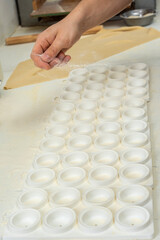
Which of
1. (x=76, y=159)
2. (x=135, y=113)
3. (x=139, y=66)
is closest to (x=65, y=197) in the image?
(x=76, y=159)

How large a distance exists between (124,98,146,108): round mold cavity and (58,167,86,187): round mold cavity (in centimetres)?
46

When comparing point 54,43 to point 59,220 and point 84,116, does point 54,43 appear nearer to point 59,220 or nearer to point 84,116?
point 84,116

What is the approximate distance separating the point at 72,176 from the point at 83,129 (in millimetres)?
282

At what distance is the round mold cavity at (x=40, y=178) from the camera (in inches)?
47.9

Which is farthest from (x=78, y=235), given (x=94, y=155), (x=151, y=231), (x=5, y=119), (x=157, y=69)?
(x=157, y=69)

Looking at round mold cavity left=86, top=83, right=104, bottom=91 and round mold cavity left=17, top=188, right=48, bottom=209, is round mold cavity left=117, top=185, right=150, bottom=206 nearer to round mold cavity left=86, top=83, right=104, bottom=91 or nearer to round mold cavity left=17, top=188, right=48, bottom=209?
round mold cavity left=17, top=188, right=48, bottom=209

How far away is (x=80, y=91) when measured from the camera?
182cm

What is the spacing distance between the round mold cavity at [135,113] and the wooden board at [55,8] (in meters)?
1.21

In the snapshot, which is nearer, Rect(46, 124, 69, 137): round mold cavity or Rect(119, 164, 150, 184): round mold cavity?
Rect(119, 164, 150, 184): round mold cavity

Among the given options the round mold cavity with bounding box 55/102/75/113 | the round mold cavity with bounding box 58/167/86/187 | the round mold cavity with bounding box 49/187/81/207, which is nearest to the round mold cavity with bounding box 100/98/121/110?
the round mold cavity with bounding box 55/102/75/113

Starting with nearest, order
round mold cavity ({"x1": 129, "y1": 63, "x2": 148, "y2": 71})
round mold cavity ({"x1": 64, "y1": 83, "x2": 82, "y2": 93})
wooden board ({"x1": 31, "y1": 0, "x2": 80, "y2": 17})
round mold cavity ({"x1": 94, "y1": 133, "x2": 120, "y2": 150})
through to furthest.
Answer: round mold cavity ({"x1": 94, "y1": 133, "x2": 120, "y2": 150}), round mold cavity ({"x1": 64, "y1": 83, "x2": 82, "y2": 93}), round mold cavity ({"x1": 129, "y1": 63, "x2": 148, "y2": 71}), wooden board ({"x1": 31, "y1": 0, "x2": 80, "y2": 17})

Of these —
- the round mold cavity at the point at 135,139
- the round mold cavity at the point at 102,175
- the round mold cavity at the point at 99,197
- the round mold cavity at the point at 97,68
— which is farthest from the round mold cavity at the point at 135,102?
the round mold cavity at the point at 99,197

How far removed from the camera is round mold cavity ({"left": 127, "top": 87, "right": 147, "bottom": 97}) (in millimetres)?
1713

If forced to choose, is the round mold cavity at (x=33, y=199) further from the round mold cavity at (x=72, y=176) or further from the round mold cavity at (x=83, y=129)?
the round mold cavity at (x=83, y=129)
